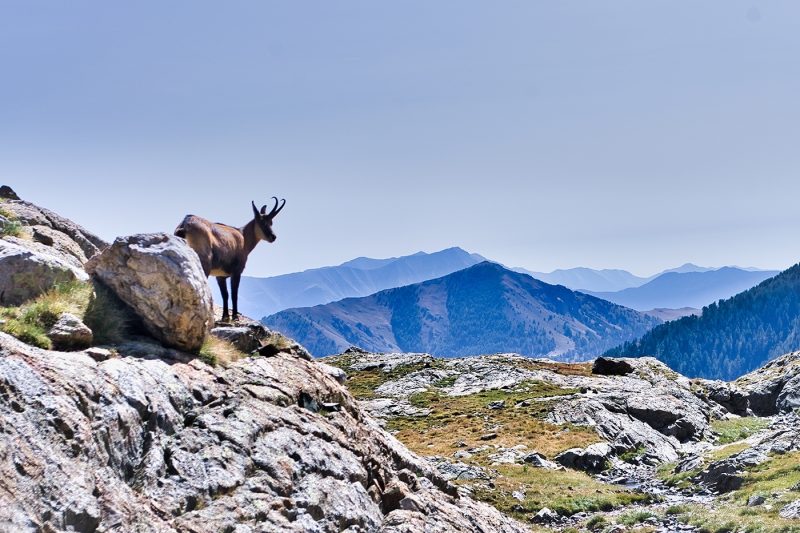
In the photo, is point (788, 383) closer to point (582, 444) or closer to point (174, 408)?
point (582, 444)

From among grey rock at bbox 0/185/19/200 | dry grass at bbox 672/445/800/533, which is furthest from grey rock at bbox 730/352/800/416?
grey rock at bbox 0/185/19/200

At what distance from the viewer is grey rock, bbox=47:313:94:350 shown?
13.4m

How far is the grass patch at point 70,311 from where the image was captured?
12.8 m

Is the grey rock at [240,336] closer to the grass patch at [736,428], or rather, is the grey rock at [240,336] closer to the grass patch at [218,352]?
the grass patch at [218,352]

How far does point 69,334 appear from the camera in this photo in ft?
44.6

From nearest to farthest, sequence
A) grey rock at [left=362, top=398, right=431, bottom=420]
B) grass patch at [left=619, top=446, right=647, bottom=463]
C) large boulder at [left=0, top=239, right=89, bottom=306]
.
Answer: large boulder at [left=0, top=239, right=89, bottom=306], grass patch at [left=619, top=446, right=647, bottom=463], grey rock at [left=362, top=398, right=431, bottom=420]

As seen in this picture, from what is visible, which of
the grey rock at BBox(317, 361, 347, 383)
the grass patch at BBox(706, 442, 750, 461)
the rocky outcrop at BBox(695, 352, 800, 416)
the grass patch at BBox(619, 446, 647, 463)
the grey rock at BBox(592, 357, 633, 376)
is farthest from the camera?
the grey rock at BBox(592, 357, 633, 376)

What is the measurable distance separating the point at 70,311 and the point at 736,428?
8296 centimetres

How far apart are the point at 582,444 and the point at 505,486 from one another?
2079 centimetres

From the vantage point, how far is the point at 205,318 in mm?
17109

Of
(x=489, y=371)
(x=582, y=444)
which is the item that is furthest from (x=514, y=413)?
(x=489, y=371)

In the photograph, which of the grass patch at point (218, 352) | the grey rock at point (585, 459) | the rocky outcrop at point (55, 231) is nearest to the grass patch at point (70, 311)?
the grass patch at point (218, 352)

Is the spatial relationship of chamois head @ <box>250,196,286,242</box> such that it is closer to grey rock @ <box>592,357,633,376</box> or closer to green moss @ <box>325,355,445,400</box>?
green moss @ <box>325,355,445,400</box>

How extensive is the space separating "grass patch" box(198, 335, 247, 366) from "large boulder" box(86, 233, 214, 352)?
0.61 m
